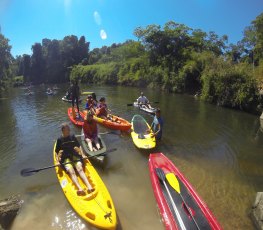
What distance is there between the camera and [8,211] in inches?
256

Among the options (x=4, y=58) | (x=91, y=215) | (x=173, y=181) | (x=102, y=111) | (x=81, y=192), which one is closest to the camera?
(x=91, y=215)

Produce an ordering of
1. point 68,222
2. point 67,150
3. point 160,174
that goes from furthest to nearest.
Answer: point 67,150, point 160,174, point 68,222

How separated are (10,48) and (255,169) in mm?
36374

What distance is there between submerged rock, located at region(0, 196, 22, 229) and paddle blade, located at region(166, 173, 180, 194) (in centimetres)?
430

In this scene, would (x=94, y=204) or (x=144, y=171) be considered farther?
(x=144, y=171)

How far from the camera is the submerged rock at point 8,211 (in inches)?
248

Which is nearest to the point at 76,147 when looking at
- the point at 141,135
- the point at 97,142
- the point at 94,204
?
the point at 97,142

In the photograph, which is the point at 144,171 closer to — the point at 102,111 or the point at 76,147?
the point at 76,147

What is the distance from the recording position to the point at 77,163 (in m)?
7.84

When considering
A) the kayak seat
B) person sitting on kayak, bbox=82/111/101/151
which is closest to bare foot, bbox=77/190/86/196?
the kayak seat

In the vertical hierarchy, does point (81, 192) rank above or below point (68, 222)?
above

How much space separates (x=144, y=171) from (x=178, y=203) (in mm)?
2880

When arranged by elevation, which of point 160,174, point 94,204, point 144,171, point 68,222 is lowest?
point 68,222

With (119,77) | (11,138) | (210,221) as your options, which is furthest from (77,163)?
(119,77)
